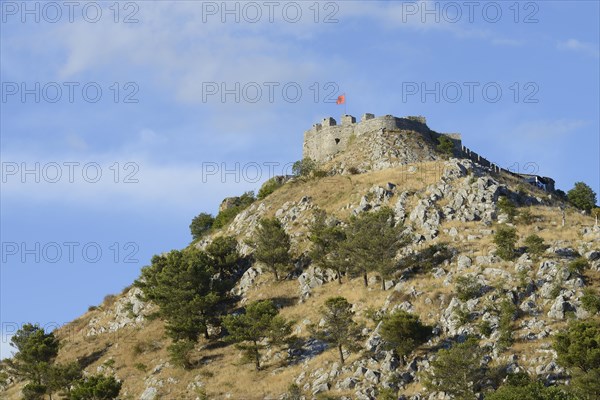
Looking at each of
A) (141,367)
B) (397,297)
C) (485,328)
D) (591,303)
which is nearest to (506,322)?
(485,328)

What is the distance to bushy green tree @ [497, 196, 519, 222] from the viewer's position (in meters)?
88.6

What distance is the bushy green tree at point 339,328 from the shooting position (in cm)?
6987

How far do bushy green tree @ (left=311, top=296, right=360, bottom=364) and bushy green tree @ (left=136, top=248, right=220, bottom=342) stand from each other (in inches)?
593

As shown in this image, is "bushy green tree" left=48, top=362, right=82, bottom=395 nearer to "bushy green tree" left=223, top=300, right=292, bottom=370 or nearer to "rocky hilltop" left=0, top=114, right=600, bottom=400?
"rocky hilltop" left=0, top=114, right=600, bottom=400

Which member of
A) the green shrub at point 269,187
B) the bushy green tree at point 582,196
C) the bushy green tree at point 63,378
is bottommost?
the bushy green tree at point 63,378

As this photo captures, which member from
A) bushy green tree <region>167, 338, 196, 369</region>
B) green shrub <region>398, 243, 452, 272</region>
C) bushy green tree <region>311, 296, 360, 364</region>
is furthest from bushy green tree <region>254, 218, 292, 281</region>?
bushy green tree <region>311, 296, 360, 364</region>

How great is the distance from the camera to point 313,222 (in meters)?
95.6

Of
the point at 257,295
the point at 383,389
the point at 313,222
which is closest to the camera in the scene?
the point at 383,389

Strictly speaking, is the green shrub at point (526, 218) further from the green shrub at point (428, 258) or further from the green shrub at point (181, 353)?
the green shrub at point (181, 353)

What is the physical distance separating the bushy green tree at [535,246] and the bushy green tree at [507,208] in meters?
9.34

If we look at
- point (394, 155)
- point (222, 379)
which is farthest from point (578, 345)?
point (394, 155)

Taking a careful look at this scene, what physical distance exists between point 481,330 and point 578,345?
10.8 meters

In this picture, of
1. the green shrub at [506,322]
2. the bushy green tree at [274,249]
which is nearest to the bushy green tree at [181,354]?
the bushy green tree at [274,249]

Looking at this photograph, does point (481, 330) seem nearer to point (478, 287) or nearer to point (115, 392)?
point (478, 287)
